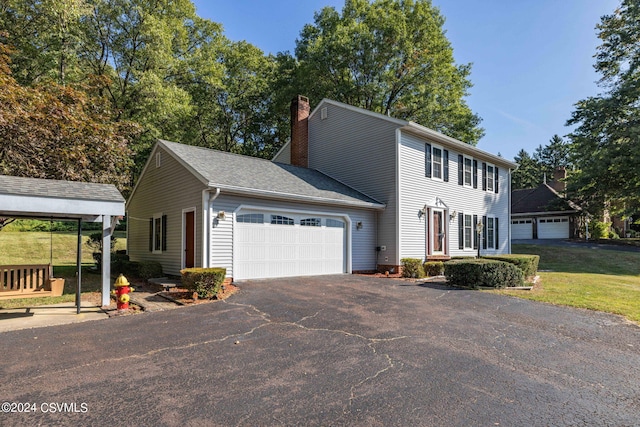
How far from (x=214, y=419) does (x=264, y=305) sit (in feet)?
15.2

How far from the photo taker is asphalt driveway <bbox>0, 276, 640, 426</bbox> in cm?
335

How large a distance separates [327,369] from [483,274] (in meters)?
8.04

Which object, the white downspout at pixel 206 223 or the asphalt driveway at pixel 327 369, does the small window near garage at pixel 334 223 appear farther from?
the asphalt driveway at pixel 327 369

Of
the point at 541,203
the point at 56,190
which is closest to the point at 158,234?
the point at 56,190

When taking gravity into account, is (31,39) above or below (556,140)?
below

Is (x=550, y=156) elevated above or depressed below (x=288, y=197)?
above

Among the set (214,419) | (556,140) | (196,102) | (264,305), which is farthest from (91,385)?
(556,140)

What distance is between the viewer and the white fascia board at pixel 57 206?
649cm

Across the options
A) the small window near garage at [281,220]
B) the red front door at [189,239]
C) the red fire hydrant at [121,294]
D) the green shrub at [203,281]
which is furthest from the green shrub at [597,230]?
the red fire hydrant at [121,294]

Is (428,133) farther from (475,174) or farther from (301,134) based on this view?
(301,134)

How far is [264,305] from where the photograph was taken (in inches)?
309

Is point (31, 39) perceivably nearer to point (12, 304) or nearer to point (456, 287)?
point (12, 304)

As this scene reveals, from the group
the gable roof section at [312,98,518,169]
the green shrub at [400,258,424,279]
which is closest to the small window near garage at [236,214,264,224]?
the green shrub at [400,258,424,279]

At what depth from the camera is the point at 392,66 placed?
1001 inches
